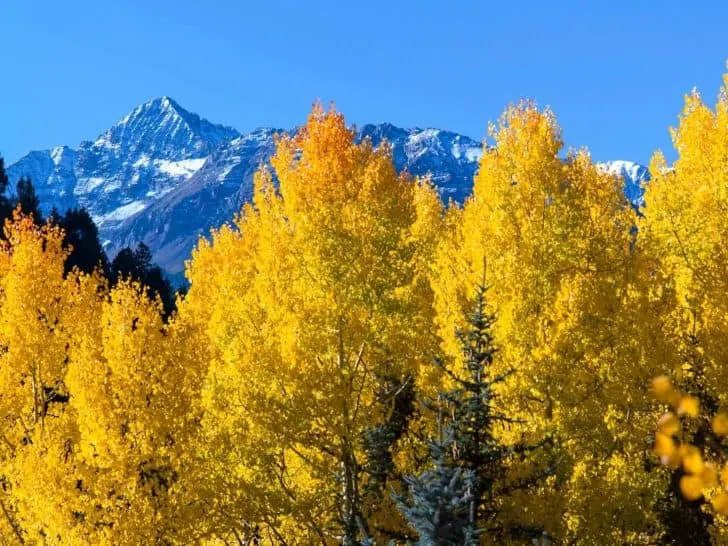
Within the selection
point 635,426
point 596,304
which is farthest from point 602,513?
point 596,304

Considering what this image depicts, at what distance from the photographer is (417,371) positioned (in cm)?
1477

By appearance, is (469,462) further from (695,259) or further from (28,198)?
(28,198)

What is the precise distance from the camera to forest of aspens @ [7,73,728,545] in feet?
38.3

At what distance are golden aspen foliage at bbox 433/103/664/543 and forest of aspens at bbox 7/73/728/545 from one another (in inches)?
1.8

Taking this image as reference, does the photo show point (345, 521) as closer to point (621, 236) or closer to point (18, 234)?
point (621, 236)

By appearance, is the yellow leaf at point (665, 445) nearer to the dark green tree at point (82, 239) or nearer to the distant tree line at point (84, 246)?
the distant tree line at point (84, 246)

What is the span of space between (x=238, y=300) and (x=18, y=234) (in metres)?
9.17

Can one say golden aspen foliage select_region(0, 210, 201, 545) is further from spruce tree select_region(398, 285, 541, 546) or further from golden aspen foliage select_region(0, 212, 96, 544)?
spruce tree select_region(398, 285, 541, 546)

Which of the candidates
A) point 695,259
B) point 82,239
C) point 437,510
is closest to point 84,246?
point 82,239

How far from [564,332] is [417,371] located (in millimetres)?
3721

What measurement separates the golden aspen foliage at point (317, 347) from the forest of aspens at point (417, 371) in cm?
5

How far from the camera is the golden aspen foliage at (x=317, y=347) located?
12.5m

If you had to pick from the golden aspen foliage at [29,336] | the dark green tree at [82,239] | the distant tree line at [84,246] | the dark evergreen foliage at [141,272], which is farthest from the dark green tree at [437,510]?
the dark green tree at [82,239]

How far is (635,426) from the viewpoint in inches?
497
